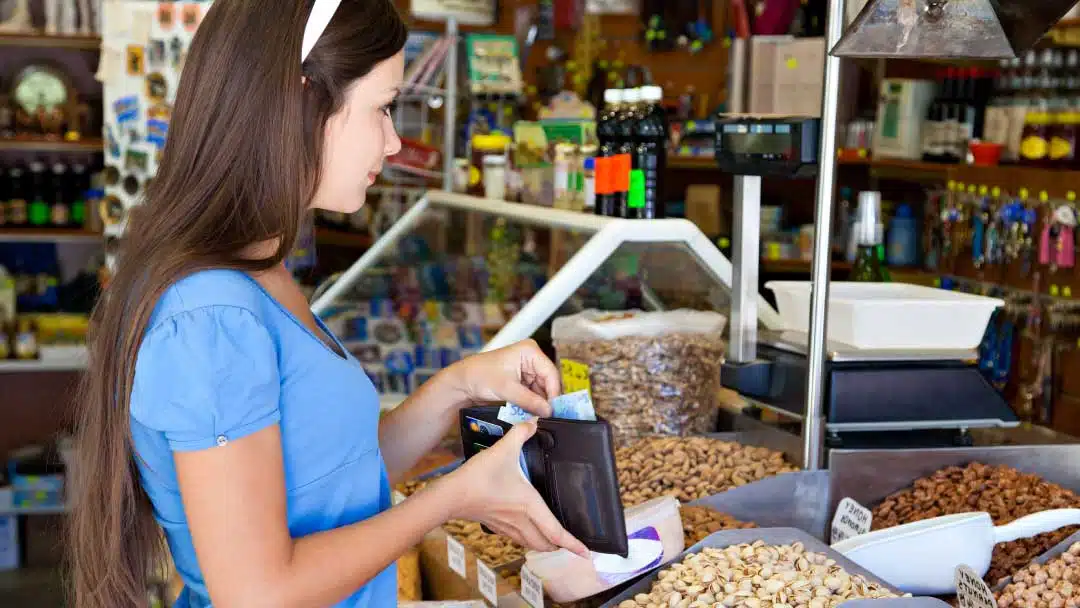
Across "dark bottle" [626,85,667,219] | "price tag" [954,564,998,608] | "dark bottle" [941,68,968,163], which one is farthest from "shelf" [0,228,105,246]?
"price tag" [954,564,998,608]

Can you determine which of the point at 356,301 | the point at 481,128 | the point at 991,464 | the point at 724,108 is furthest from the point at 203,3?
the point at 991,464

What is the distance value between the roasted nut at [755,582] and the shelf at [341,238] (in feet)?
10.6

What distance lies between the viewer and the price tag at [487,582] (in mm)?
1964

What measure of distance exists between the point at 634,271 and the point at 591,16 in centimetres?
400

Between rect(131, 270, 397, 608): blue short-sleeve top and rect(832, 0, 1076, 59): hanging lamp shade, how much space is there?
3.01 ft

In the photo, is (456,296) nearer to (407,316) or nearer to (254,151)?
(407,316)

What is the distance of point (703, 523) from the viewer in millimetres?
2000

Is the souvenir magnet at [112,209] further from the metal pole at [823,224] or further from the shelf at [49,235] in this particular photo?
the metal pole at [823,224]

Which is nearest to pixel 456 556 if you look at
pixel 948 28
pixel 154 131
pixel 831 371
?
pixel 831 371

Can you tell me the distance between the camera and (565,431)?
1414 mm

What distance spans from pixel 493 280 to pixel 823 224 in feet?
4.74

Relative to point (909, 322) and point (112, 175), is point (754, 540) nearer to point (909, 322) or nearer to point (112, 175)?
point (909, 322)

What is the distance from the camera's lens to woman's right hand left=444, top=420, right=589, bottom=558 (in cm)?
136

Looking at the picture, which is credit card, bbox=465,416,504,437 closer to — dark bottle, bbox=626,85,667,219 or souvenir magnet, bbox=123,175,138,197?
dark bottle, bbox=626,85,667,219
